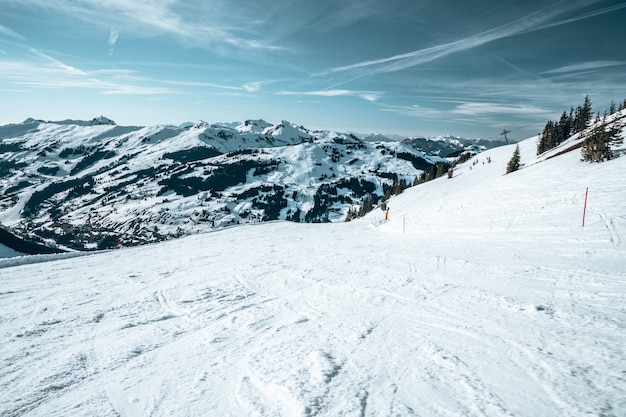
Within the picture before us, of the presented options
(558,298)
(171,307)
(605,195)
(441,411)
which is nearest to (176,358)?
(171,307)

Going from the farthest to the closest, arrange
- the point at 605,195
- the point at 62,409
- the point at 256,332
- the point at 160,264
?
1. the point at 605,195
2. the point at 160,264
3. the point at 256,332
4. the point at 62,409

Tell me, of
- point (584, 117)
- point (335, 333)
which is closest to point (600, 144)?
point (335, 333)

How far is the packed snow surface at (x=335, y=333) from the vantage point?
4.64 m

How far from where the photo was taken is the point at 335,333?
6.84m

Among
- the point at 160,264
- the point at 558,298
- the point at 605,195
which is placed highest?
the point at 605,195

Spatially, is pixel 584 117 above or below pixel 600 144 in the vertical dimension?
above

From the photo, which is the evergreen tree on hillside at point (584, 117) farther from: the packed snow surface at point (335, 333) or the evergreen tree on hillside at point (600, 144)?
the packed snow surface at point (335, 333)

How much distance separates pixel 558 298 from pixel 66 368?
39.2 ft

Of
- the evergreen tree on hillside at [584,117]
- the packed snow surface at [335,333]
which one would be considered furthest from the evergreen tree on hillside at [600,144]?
the evergreen tree on hillside at [584,117]

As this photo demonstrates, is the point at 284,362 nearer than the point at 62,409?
No

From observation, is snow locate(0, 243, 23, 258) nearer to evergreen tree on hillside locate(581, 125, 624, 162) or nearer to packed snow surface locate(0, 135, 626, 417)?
packed snow surface locate(0, 135, 626, 417)

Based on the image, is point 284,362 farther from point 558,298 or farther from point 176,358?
point 558,298

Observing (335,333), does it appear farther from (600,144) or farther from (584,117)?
(584,117)

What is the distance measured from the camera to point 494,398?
4.43 m
